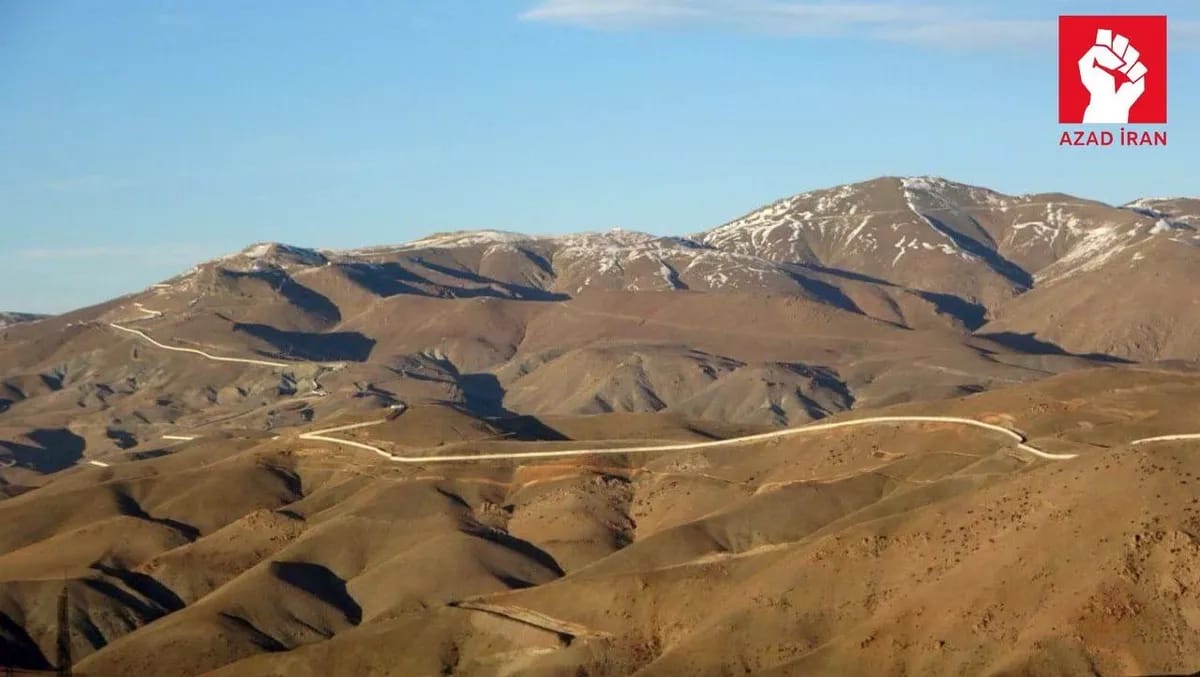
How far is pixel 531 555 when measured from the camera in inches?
4931

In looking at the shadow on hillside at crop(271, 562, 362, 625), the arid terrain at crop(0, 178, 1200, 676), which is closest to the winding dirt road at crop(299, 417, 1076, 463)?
the arid terrain at crop(0, 178, 1200, 676)

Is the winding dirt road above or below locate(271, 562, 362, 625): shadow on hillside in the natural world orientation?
above

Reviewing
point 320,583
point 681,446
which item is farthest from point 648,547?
point 681,446

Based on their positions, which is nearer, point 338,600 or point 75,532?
point 338,600

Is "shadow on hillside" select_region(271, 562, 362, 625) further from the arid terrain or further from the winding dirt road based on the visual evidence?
the winding dirt road

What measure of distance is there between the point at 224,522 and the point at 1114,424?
66.0m

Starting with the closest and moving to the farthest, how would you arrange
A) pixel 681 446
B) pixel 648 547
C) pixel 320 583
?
1. pixel 648 547
2. pixel 320 583
3. pixel 681 446

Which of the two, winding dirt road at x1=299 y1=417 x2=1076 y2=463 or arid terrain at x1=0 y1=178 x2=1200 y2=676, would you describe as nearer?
arid terrain at x1=0 y1=178 x2=1200 y2=676

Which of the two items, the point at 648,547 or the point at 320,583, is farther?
the point at 320,583

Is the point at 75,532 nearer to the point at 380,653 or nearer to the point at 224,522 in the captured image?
the point at 224,522

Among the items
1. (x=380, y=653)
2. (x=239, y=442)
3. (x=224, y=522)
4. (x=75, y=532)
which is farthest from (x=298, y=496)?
(x=380, y=653)

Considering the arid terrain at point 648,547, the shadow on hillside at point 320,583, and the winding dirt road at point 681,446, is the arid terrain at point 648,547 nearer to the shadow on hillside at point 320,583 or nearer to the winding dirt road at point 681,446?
the shadow on hillside at point 320,583

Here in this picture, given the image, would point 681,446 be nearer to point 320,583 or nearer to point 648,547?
point 648,547

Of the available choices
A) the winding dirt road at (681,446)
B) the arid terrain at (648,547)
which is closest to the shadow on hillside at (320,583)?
the arid terrain at (648,547)
